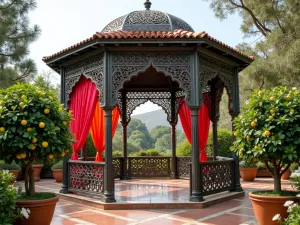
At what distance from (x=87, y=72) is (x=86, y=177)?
216 cm

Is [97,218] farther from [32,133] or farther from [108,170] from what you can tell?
[32,133]

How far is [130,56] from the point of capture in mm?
6543

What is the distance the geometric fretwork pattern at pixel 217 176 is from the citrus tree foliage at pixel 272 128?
187cm

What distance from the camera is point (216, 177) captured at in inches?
275

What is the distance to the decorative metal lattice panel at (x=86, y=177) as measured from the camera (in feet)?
21.7

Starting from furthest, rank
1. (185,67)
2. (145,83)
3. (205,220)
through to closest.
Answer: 1. (145,83)
2. (185,67)
3. (205,220)

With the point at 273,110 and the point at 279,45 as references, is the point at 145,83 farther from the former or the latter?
the point at 273,110

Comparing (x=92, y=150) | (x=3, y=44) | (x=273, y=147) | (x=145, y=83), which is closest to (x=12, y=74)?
(x=3, y=44)

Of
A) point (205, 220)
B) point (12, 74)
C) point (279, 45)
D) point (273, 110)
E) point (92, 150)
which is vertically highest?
point (279, 45)

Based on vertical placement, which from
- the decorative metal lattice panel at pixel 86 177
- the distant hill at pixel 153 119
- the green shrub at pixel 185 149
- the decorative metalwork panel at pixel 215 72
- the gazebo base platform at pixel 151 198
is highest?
the distant hill at pixel 153 119

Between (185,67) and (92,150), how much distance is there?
695cm

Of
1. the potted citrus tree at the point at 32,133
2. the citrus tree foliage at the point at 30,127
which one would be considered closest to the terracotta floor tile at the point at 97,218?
the potted citrus tree at the point at 32,133

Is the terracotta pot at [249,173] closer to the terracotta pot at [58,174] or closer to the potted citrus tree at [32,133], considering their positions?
the terracotta pot at [58,174]

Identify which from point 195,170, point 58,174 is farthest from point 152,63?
point 58,174
